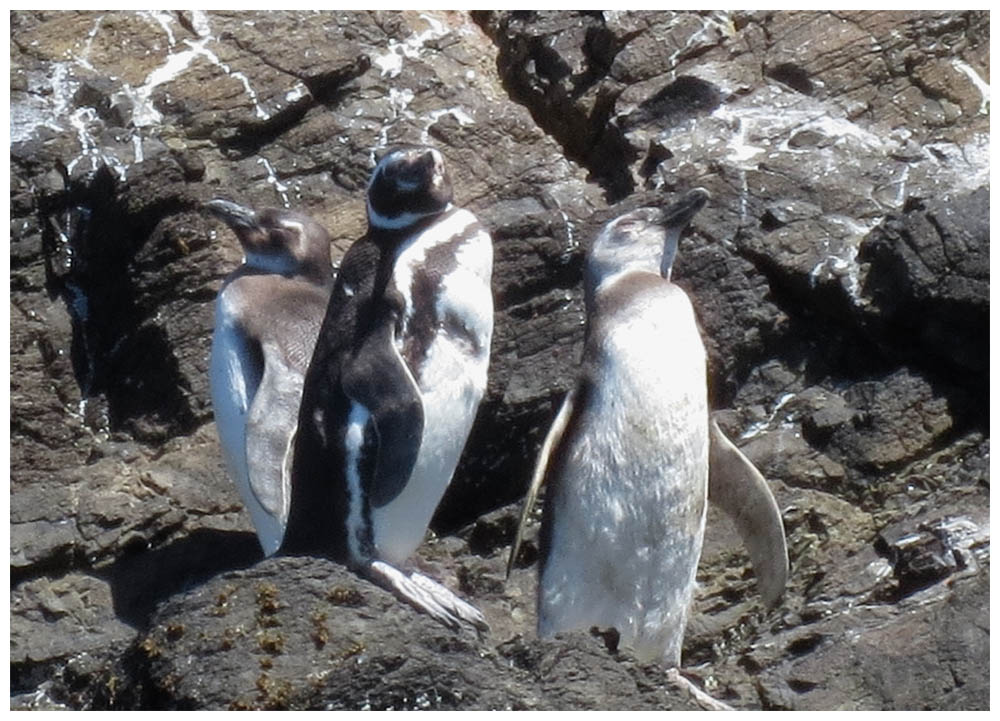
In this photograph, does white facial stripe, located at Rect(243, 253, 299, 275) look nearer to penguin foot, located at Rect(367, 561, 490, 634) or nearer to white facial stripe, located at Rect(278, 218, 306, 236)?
white facial stripe, located at Rect(278, 218, 306, 236)

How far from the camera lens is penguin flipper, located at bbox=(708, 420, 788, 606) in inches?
235

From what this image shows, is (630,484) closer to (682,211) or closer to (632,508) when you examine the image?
(632,508)

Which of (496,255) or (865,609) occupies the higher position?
(496,255)

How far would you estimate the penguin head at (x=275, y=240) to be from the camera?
275 inches

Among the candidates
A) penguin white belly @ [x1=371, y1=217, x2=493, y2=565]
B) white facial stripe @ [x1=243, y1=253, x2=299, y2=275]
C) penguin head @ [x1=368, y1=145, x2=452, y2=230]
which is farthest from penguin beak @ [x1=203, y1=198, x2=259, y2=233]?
penguin white belly @ [x1=371, y1=217, x2=493, y2=565]

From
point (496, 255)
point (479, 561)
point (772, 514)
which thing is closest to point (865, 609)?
→ point (772, 514)

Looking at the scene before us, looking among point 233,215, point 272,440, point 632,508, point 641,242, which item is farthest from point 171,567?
point 641,242

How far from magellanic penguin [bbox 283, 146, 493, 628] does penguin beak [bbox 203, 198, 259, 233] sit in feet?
3.37

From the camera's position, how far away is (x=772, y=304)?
6906 millimetres

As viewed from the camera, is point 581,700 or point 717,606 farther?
point 717,606

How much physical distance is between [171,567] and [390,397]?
1193 mm

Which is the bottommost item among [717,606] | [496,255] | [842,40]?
[717,606]
